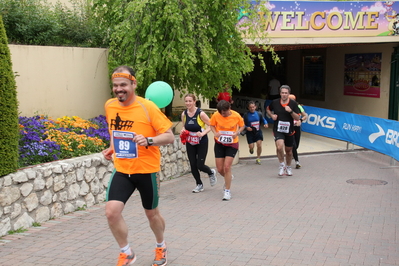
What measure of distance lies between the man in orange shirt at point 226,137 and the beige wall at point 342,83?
39.0ft

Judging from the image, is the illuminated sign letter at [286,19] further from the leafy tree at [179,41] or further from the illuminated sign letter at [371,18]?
the leafy tree at [179,41]

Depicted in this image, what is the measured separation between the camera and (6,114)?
6.38 meters

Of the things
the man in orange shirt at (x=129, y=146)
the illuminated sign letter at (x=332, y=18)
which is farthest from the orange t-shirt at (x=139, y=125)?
the illuminated sign letter at (x=332, y=18)

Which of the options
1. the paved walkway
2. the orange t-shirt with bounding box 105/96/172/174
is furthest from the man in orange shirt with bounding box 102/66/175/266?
the paved walkway

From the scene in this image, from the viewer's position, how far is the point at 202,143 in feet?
30.1

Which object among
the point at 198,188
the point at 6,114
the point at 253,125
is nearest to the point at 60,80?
the point at 198,188

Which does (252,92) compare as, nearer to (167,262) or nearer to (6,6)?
(6,6)

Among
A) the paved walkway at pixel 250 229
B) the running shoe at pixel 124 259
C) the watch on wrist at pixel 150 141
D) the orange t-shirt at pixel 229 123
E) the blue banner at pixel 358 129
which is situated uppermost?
the watch on wrist at pixel 150 141

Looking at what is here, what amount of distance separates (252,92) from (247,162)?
15.4 meters

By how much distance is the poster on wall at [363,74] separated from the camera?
760 inches

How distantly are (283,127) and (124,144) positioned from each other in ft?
20.6

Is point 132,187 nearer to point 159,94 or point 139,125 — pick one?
point 139,125

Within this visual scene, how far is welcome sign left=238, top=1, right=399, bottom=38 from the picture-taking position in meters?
15.5

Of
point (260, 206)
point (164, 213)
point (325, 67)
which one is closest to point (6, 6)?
point (164, 213)
